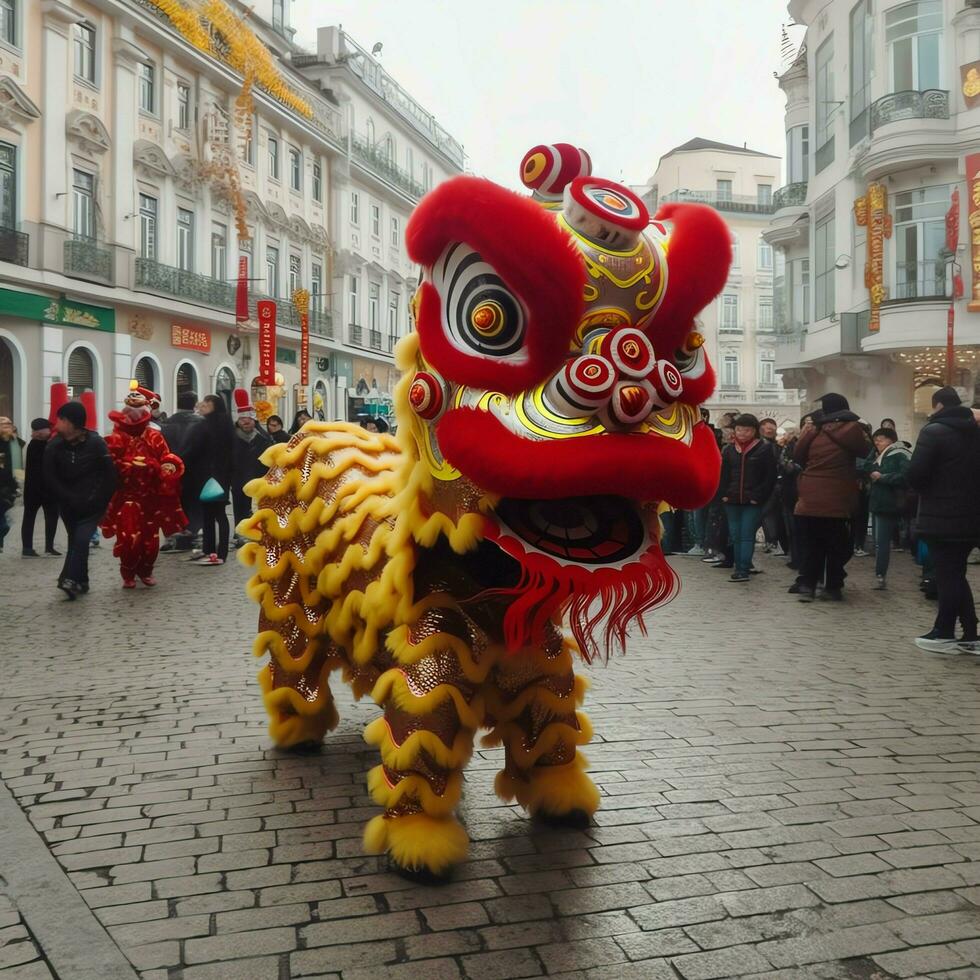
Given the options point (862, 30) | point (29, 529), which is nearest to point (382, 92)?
point (862, 30)

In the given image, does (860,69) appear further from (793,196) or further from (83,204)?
(83,204)

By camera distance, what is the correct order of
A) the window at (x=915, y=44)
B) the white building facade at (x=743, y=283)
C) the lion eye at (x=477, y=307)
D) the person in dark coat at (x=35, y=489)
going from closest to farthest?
the lion eye at (x=477, y=307) < the person in dark coat at (x=35, y=489) < the window at (x=915, y=44) < the white building facade at (x=743, y=283)

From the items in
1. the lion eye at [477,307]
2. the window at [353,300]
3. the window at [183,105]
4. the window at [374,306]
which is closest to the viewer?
the lion eye at [477,307]

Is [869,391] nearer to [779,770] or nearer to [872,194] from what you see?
[872,194]

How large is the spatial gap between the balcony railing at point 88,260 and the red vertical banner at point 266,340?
5042mm

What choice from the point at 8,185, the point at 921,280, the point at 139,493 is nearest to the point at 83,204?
the point at 8,185

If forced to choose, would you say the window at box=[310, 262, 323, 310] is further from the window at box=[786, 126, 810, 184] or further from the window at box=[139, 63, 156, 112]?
the window at box=[786, 126, 810, 184]

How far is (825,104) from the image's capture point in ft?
81.7

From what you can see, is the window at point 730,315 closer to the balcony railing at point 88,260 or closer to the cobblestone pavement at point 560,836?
the balcony railing at point 88,260

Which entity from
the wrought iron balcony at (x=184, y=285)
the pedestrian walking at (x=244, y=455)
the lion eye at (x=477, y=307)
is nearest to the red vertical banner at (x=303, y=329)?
the wrought iron balcony at (x=184, y=285)

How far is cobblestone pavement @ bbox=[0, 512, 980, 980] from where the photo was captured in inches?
118

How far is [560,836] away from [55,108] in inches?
949

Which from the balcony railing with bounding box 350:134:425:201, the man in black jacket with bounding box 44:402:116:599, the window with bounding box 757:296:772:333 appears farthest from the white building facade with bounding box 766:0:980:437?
the window with bounding box 757:296:772:333

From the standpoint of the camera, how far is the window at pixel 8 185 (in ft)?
73.5
